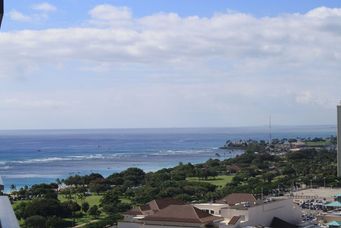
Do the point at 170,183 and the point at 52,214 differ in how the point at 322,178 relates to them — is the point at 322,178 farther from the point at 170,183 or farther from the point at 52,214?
the point at 52,214

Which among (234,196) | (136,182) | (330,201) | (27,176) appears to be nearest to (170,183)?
(136,182)

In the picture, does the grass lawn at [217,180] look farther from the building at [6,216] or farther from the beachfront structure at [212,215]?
the building at [6,216]

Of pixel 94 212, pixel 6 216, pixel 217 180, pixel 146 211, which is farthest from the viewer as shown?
pixel 217 180

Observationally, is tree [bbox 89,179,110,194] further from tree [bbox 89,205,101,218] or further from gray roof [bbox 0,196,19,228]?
gray roof [bbox 0,196,19,228]

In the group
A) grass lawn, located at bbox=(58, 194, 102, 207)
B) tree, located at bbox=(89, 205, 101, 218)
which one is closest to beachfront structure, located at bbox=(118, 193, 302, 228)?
tree, located at bbox=(89, 205, 101, 218)

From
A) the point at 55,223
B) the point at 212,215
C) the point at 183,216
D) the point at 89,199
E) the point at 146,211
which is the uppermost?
the point at 183,216

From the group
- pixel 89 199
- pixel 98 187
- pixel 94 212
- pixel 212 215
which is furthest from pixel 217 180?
pixel 212 215

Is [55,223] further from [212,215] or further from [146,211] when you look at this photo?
[212,215]

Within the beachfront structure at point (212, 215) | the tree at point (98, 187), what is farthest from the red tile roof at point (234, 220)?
the tree at point (98, 187)
